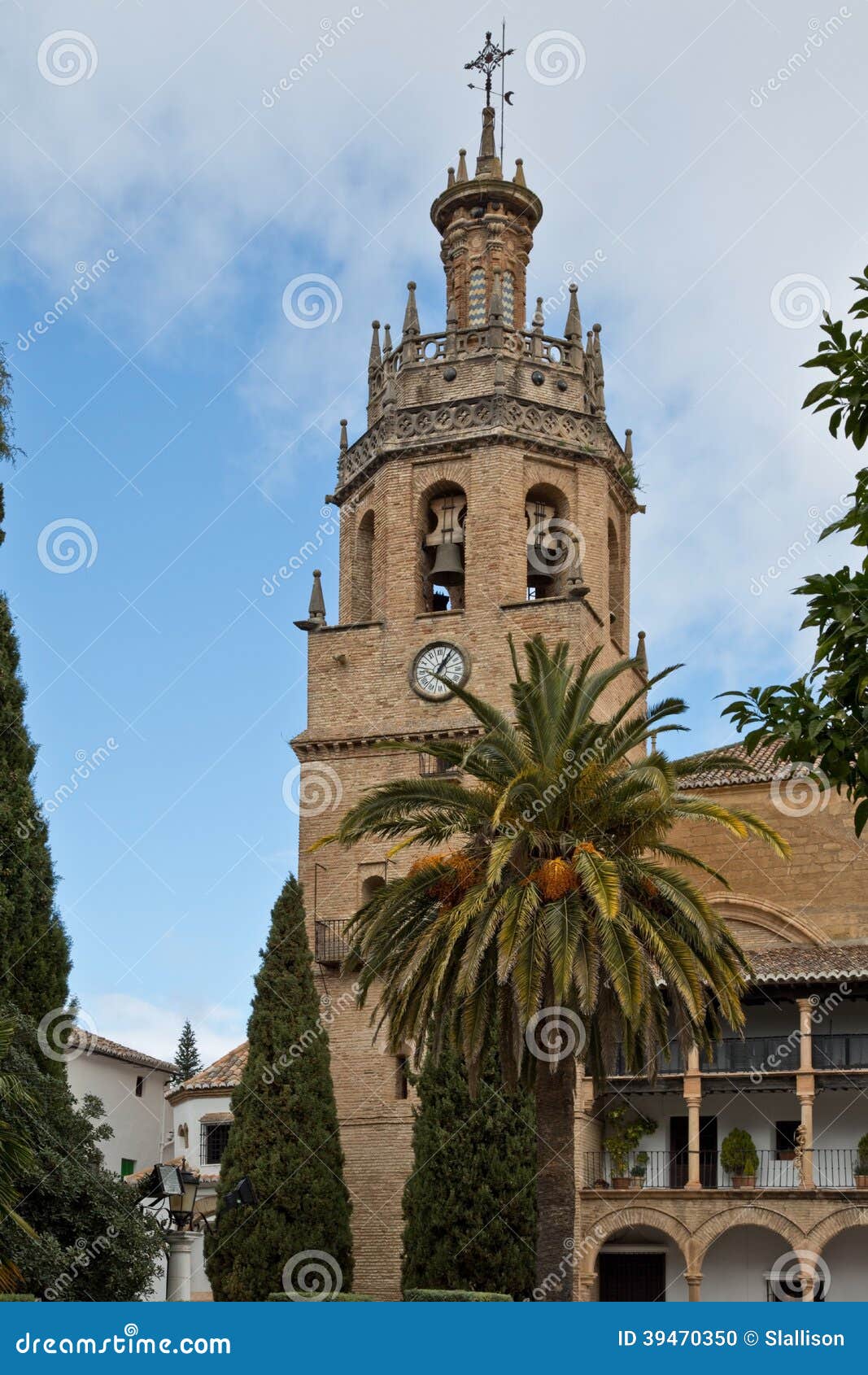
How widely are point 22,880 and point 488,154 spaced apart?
74.8 feet

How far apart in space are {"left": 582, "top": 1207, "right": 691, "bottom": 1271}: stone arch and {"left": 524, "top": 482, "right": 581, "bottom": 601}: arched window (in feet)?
41.9

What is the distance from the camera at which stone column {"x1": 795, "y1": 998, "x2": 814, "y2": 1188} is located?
109ft

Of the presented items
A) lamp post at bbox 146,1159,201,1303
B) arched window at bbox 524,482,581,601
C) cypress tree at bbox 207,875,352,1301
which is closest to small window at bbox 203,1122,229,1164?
cypress tree at bbox 207,875,352,1301

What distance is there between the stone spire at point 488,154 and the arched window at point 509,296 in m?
2.44

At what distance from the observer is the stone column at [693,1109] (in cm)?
3397

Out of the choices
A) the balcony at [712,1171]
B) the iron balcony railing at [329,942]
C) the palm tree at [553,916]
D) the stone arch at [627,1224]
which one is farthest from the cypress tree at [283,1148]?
the palm tree at [553,916]

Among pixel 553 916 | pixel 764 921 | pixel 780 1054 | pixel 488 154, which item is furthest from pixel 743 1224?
pixel 488 154

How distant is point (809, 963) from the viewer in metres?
34.8

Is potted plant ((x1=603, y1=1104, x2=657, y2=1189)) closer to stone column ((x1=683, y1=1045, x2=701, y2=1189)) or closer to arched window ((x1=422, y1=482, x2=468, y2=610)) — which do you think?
stone column ((x1=683, y1=1045, x2=701, y2=1189))

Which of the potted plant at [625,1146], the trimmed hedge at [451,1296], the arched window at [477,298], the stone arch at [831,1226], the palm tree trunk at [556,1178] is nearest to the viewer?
the palm tree trunk at [556,1178]

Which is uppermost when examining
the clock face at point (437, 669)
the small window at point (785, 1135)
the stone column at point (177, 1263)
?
the clock face at point (437, 669)

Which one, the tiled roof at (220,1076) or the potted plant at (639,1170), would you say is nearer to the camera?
the potted plant at (639,1170)

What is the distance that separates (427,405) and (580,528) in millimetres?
4253

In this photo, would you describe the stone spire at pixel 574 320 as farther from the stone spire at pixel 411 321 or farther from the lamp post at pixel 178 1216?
the lamp post at pixel 178 1216
